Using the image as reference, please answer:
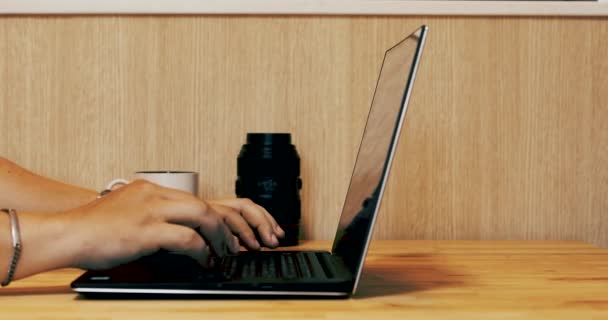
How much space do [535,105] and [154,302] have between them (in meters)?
0.89

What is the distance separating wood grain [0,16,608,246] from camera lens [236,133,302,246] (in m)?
0.14

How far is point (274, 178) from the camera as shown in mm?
1169

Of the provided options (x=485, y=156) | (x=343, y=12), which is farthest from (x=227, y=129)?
(x=485, y=156)

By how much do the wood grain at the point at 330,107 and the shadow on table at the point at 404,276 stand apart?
327mm

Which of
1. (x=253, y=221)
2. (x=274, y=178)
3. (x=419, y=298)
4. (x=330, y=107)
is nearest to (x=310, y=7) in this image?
(x=330, y=107)

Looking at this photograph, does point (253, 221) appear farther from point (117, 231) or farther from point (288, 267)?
point (117, 231)

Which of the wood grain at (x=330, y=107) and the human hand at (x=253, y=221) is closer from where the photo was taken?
the human hand at (x=253, y=221)

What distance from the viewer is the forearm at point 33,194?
1.04 metres

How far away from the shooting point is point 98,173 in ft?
4.33

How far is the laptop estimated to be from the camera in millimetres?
696

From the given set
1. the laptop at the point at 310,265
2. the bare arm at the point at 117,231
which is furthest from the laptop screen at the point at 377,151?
the bare arm at the point at 117,231

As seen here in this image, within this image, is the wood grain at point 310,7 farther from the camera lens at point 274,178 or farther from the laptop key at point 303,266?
the laptop key at point 303,266

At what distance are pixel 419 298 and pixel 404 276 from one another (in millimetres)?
143

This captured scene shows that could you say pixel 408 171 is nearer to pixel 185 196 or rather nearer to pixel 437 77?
pixel 437 77
